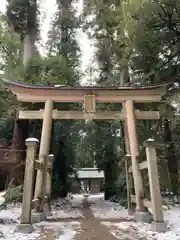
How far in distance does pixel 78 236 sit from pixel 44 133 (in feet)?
10.9

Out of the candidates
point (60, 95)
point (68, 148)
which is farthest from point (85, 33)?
point (60, 95)

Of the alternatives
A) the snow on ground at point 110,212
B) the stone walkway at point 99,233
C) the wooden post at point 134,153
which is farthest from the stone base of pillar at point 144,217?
the snow on ground at point 110,212

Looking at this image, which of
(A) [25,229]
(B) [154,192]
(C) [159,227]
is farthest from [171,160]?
(A) [25,229]

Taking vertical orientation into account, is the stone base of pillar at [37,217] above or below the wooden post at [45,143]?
below

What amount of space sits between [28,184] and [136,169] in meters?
3.08

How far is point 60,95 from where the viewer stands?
8016 mm

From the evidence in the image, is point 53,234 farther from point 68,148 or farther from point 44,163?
point 68,148

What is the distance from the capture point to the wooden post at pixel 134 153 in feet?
22.7

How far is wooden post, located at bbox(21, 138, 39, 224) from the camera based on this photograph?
17.9ft

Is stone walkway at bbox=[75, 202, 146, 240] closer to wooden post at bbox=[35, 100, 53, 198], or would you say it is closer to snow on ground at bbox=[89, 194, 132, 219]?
wooden post at bbox=[35, 100, 53, 198]

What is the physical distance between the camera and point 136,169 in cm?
718

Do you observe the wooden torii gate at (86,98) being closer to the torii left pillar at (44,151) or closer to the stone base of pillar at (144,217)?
the torii left pillar at (44,151)

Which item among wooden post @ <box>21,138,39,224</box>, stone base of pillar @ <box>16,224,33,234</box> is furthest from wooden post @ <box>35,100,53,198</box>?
stone base of pillar @ <box>16,224,33,234</box>

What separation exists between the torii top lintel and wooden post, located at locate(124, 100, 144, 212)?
0.35m
